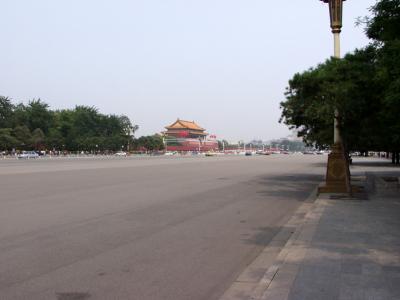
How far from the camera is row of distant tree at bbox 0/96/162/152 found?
109m

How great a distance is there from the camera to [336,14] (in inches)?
667

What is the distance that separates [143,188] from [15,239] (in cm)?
1068

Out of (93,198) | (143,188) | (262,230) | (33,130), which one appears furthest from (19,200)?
(33,130)

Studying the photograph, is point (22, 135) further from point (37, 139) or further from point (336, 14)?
point (336, 14)

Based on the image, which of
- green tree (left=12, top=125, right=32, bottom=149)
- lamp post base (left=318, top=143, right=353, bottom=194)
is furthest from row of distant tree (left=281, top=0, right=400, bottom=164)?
green tree (left=12, top=125, right=32, bottom=149)

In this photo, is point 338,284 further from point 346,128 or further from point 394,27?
point 346,128

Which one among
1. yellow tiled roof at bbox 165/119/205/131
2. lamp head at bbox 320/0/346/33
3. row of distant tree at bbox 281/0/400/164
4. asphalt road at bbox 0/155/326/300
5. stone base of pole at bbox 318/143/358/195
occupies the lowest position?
asphalt road at bbox 0/155/326/300

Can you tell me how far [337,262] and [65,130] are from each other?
124 meters

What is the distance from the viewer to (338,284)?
5.24 m

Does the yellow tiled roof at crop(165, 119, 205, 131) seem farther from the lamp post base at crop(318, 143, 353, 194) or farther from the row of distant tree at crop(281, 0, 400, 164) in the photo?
the lamp post base at crop(318, 143, 353, 194)

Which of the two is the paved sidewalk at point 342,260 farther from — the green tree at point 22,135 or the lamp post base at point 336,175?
the green tree at point 22,135

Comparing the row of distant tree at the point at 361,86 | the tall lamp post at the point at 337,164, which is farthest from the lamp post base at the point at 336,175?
the row of distant tree at the point at 361,86

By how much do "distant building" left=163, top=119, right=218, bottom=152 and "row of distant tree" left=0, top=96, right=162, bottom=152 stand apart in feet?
40.3

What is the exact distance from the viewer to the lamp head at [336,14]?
16812 millimetres
